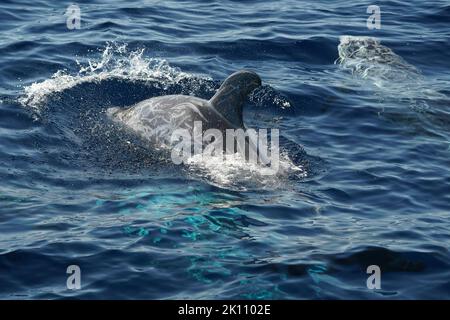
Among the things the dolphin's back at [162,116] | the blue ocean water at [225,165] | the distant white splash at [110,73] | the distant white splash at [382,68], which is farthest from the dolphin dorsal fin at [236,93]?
the distant white splash at [382,68]

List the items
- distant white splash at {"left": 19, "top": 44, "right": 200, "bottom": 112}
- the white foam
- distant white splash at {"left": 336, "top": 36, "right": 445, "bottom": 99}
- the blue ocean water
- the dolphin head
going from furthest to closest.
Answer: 1. distant white splash at {"left": 336, "top": 36, "right": 445, "bottom": 99}
2. distant white splash at {"left": 19, "top": 44, "right": 200, "bottom": 112}
3. the dolphin head
4. the white foam
5. the blue ocean water

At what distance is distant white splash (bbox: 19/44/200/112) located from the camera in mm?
19672

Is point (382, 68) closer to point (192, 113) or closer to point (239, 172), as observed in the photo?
point (192, 113)

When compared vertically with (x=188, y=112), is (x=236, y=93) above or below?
above

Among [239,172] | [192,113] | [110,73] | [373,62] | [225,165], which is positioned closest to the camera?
[239,172]

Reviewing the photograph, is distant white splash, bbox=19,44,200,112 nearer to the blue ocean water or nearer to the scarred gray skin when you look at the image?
the blue ocean water

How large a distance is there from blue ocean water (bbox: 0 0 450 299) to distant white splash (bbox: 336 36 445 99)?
0.07 meters

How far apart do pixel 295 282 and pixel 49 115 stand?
823cm

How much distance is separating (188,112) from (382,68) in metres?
8.16

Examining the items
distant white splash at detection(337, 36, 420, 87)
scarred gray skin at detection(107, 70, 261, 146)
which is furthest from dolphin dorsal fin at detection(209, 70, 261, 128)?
distant white splash at detection(337, 36, 420, 87)

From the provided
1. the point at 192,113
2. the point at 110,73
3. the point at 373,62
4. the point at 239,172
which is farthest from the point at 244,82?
the point at 373,62

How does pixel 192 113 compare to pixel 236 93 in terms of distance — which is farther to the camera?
pixel 192 113

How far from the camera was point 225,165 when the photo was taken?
1603 cm

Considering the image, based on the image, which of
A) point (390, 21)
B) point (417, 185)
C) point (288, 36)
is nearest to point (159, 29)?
point (288, 36)
